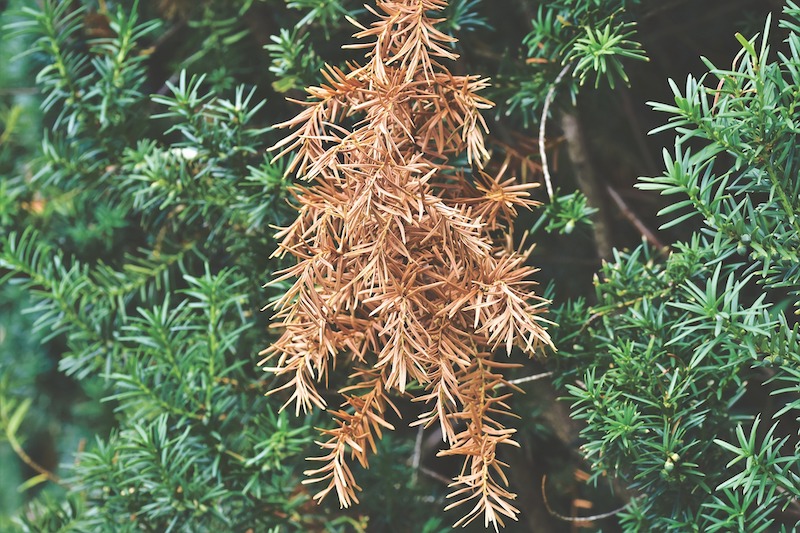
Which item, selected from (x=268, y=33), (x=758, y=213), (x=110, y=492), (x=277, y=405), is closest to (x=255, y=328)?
(x=277, y=405)

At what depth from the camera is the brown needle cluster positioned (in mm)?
449

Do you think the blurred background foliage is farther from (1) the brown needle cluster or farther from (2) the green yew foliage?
(1) the brown needle cluster

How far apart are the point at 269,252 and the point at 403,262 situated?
8.7 inches

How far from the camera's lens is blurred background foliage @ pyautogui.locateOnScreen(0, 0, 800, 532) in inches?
22.1

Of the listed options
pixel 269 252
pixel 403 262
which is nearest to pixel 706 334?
pixel 403 262

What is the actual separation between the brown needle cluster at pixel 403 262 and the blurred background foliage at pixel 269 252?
11 cm

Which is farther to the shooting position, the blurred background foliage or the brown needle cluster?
the blurred background foliage

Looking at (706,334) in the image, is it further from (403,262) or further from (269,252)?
(269,252)

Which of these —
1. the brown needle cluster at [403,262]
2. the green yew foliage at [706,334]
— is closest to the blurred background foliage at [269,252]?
the green yew foliage at [706,334]

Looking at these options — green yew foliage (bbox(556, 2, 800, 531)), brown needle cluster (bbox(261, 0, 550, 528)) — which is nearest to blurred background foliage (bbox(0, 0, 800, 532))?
green yew foliage (bbox(556, 2, 800, 531))

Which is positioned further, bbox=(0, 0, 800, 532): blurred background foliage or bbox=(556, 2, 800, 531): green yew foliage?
bbox=(0, 0, 800, 532): blurred background foliage

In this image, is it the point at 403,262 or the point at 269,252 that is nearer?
the point at 403,262

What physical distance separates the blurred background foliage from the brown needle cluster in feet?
0.35

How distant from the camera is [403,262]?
1.55 ft
